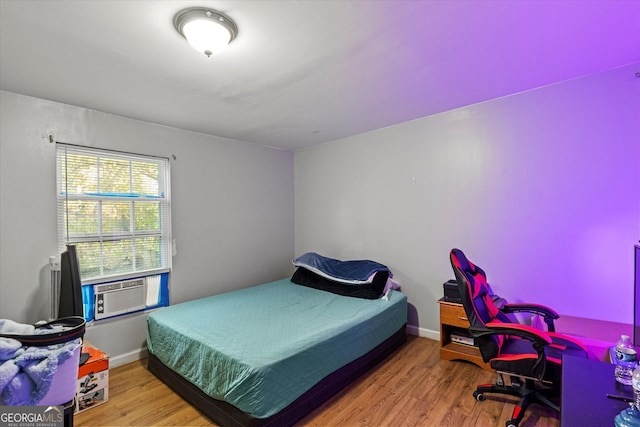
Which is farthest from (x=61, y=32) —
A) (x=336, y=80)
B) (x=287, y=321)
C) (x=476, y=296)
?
(x=476, y=296)

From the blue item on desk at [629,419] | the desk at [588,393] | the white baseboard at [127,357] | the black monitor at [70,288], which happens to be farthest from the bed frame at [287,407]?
the blue item on desk at [629,419]

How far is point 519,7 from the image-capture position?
5.08 ft

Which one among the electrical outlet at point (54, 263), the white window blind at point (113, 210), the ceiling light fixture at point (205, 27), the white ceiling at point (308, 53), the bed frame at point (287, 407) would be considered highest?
the white ceiling at point (308, 53)

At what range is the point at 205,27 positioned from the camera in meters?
1.56

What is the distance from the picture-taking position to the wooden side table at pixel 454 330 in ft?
9.05

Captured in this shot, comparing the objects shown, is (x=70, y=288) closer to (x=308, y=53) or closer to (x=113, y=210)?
(x=113, y=210)

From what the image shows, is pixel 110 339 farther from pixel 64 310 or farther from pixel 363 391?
pixel 363 391

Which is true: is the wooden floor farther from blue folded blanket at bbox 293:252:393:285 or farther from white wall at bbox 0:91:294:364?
blue folded blanket at bbox 293:252:393:285

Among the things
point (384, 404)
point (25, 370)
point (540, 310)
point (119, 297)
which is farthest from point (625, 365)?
point (119, 297)

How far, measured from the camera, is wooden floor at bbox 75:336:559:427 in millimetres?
2051

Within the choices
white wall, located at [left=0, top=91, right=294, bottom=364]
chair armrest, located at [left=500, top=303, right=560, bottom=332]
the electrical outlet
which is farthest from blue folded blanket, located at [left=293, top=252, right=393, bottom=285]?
the electrical outlet

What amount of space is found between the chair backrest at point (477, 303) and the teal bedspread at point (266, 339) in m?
0.94

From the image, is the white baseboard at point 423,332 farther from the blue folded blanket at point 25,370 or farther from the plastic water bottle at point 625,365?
the blue folded blanket at point 25,370

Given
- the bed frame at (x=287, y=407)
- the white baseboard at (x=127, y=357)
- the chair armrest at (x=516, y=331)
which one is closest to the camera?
the chair armrest at (x=516, y=331)
